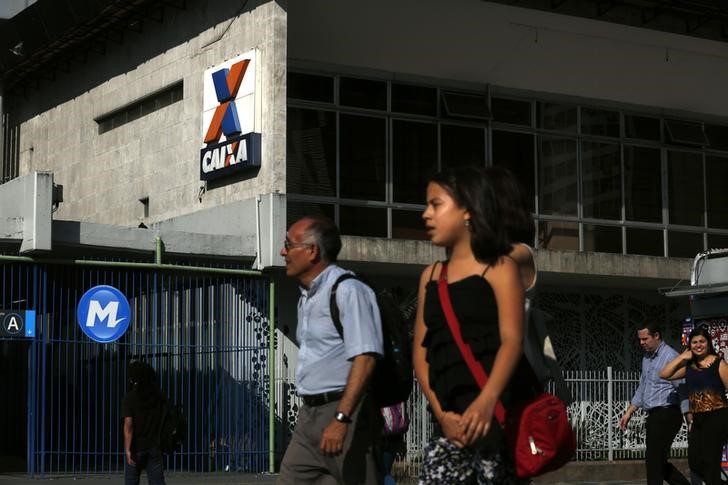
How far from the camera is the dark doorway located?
2162cm

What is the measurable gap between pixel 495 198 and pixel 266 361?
47.3 feet

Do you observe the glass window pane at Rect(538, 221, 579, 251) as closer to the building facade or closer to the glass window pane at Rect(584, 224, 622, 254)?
the building facade

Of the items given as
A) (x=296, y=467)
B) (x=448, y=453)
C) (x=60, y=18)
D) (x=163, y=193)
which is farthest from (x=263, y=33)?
(x=448, y=453)

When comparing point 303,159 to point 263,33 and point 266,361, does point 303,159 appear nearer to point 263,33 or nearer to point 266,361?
point 263,33

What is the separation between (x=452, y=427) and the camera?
468 centimetres

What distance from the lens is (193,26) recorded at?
2181 cm

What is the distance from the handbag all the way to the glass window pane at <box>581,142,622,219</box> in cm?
2063

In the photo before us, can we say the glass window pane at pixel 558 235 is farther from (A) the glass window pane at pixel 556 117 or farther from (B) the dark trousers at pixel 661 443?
(B) the dark trousers at pixel 661 443

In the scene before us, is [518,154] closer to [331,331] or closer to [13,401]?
[13,401]

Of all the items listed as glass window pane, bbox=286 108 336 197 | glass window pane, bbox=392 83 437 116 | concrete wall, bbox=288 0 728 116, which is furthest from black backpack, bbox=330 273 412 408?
glass window pane, bbox=392 83 437 116

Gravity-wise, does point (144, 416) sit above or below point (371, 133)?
below

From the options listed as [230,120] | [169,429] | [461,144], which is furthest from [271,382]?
[169,429]

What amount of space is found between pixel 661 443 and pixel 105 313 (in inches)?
310

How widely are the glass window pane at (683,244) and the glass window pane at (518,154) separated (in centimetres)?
321
